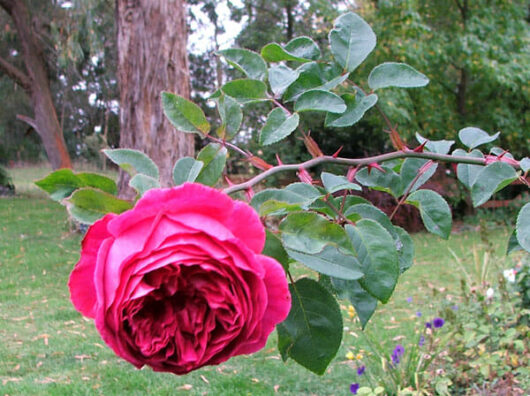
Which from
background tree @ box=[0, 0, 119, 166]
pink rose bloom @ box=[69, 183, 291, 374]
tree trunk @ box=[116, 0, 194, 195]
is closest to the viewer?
pink rose bloom @ box=[69, 183, 291, 374]

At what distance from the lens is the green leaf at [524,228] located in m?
→ 0.55

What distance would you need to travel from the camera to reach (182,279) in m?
0.36

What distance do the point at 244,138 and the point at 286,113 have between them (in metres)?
8.85

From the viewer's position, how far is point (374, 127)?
934cm

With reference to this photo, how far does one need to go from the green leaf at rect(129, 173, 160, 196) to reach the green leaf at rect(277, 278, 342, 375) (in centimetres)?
15

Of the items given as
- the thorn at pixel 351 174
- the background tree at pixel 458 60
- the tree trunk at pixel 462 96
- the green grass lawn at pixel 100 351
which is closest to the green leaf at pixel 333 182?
the thorn at pixel 351 174

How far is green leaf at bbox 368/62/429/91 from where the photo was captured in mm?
645

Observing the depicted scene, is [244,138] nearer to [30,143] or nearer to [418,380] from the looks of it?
[418,380]

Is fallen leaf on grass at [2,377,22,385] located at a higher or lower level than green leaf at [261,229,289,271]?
lower

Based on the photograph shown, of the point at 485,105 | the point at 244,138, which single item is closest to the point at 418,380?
the point at 244,138

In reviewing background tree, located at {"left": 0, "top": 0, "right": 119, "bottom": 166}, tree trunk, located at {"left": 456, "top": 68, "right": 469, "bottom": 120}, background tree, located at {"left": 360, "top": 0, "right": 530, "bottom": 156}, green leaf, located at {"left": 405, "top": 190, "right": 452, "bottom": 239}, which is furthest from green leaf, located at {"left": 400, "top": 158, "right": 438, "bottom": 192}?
tree trunk, located at {"left": 456, "top": 68, "right": 469, "bottom": 120}

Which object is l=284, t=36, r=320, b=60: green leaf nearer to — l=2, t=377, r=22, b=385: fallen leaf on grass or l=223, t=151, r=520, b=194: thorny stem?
l=223, t=151, r=520, b=194: thorny stem

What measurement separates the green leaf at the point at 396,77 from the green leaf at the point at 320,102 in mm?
97

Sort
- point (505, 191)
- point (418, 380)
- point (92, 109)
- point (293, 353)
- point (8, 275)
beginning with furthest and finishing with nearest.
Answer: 1. point (92, 109)
2. point (505, 191)
3. point (8, 275)
4. point (418, 380)
5. point (293, 353)
